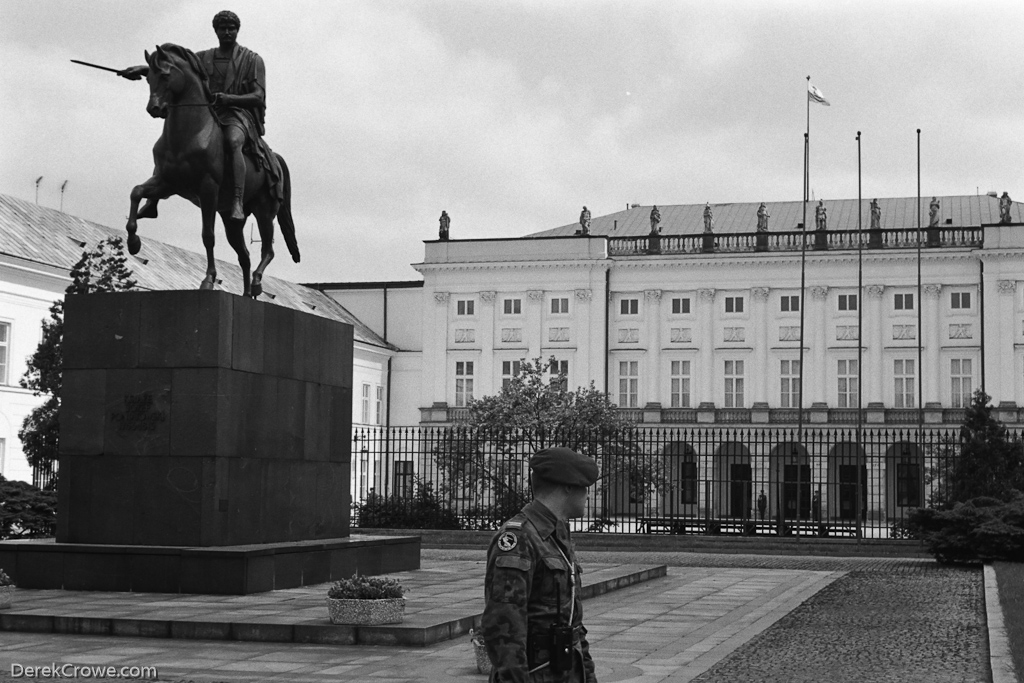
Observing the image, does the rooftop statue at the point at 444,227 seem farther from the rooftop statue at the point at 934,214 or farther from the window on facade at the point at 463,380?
the rooftop statue at the point at 934,214

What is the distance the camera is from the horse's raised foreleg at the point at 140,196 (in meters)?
15.1

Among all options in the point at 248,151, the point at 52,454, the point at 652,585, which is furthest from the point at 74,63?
the point at 52,454

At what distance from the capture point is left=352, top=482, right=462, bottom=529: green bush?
113 ft

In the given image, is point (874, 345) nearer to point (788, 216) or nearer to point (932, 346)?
point (932, 346)

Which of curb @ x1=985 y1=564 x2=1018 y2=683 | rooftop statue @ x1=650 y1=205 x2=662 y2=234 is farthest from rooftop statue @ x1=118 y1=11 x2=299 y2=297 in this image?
rooftop statue @ x1=650 y1=205 x2=662 y2=234

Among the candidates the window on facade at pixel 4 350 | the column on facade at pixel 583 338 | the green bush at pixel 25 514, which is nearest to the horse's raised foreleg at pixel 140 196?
the green bush at pixel 25 514

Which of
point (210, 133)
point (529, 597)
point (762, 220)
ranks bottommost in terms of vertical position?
Result: point (529, 597)

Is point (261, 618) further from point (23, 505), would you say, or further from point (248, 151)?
point (23, 505)

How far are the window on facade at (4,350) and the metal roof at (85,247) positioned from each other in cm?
236

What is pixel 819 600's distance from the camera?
1727cm

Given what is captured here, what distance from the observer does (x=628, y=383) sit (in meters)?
65.1

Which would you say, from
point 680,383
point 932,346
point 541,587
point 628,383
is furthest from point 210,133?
point 932,346

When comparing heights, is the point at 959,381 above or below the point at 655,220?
below

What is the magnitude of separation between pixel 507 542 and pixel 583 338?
60137mm
